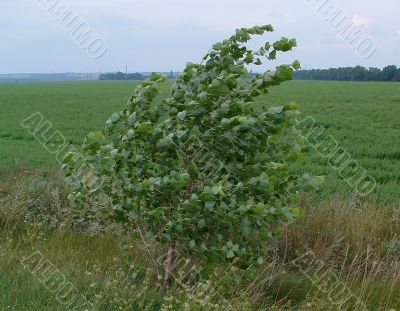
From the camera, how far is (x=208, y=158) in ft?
13.1

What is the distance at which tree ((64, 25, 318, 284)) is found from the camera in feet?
12.1

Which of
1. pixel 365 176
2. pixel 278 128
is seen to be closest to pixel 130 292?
pixel 278 128

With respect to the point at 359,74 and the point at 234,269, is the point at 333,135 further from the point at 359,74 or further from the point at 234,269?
the point at 359,74

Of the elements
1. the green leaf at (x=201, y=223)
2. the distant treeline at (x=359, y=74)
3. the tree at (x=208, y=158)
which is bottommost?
the green leaf at (x=201, y=223)

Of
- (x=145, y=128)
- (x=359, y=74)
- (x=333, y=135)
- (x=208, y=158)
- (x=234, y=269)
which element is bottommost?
(x=333, y=135)

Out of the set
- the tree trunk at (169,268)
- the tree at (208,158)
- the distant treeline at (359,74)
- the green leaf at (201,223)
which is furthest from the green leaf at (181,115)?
the distant treeline at (359,74)

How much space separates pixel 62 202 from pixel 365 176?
6713 millimetres

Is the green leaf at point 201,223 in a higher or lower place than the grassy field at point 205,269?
higher

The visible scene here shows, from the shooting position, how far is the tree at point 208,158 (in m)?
3.69

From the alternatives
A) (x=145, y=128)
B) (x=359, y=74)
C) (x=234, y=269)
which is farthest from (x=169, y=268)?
(x=359, y=74)

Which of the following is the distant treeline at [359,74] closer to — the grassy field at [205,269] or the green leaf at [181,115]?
the grassy field at [205,269]

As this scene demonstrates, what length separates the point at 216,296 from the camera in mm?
4184

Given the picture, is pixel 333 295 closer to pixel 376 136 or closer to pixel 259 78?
pixel 259 78

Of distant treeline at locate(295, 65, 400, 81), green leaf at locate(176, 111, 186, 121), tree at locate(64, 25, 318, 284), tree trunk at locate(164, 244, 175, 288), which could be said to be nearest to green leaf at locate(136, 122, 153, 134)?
tree at locate(64, 25, 318, 284)
